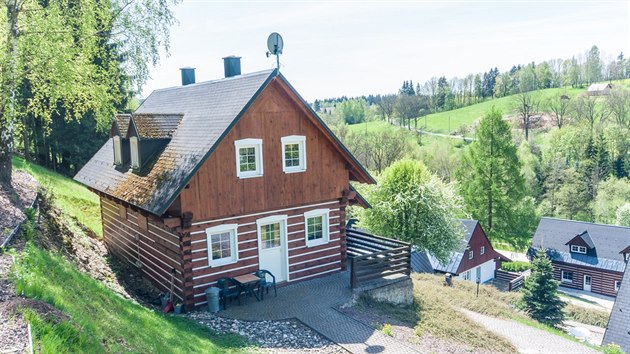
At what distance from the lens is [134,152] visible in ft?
55.0

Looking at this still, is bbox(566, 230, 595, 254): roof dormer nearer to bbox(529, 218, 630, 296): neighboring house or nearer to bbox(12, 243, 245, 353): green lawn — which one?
bbox(529, 218, 630, 296): neighboring house

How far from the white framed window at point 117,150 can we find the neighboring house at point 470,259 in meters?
19.0

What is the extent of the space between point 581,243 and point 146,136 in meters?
37.5

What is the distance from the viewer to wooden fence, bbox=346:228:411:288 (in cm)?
1580

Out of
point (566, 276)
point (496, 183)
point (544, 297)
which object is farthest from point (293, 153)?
point (496, 183)

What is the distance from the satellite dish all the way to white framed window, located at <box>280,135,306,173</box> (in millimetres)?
2791

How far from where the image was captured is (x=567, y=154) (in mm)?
65438

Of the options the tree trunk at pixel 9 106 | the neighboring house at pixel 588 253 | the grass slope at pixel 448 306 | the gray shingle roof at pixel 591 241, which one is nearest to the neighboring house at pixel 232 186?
the tree trunk at pixel 9 106

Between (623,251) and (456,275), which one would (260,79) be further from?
(623,251)

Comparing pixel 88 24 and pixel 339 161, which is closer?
pixel 88 24

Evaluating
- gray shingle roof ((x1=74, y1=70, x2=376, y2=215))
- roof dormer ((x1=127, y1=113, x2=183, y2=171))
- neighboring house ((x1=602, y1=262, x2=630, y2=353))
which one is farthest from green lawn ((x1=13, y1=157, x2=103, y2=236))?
neighboring house ((x1=602, y1=262, x2=630, y2=353))

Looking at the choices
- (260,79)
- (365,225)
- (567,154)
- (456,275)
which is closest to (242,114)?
(260,79)

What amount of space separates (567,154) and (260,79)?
204 feet

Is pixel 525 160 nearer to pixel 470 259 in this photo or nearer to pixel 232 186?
pixel 470 259
